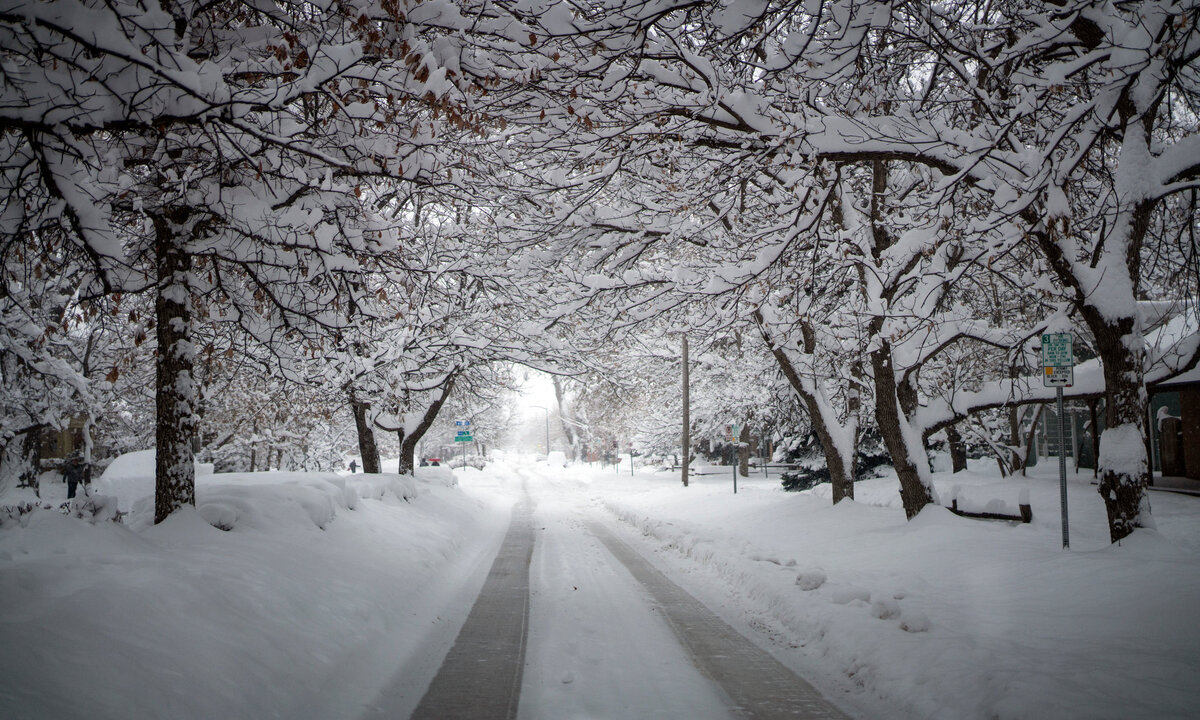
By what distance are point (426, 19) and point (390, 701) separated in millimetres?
5040

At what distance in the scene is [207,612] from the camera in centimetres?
515

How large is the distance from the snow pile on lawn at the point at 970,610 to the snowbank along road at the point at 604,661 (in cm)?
50

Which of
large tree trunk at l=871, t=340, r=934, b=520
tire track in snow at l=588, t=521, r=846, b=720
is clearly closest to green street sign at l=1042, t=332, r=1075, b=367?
large tree trunk at l=871, t=340, r=934, b=520

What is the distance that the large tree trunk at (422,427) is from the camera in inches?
682

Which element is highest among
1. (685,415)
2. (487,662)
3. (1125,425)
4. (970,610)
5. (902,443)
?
(685,415)

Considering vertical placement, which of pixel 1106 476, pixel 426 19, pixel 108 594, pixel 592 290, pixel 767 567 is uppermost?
pixel 426 19

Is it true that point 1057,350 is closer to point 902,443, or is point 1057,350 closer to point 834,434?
point 902,443

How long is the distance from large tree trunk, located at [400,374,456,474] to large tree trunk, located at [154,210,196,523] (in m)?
9.38

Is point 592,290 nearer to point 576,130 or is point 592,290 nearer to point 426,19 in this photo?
point 576,130

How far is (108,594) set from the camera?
461cm

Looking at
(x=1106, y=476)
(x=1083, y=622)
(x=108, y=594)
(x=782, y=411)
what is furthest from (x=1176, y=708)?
(x=782, y=411)

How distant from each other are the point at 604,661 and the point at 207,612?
3311mm

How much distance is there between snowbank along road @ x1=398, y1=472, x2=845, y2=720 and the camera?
181 inches

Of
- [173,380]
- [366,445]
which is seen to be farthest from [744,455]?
[173,380]
